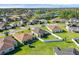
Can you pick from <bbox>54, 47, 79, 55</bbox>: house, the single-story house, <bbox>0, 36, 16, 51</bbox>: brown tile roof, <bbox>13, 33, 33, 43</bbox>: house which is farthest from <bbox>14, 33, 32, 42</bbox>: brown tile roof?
the single-story house

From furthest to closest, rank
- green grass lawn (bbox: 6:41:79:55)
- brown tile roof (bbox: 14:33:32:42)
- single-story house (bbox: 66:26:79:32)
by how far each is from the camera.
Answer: single-story house (bbox: 66:26:79:32) → brown tile roof (bbox: 14:33:32:42) → green grass lawn (bbox: 6:41:79:55)

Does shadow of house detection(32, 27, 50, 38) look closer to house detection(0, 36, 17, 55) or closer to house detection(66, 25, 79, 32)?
house detection(66, 25, 79, 32)

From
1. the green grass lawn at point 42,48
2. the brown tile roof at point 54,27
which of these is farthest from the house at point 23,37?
the brown tile roof at point 54,27

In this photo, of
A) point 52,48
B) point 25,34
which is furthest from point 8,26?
point 52,48

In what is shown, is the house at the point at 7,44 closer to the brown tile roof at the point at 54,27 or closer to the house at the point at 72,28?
the brown tile roof at the point at 54,27

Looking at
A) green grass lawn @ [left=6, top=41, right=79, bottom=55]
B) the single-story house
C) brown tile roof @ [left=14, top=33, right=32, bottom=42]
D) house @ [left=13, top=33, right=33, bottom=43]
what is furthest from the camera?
the single-story house

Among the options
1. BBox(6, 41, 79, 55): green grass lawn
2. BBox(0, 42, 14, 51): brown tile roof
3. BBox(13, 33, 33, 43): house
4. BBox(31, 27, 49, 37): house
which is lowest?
BBox(6, 41, 79, 55): green grass lawn

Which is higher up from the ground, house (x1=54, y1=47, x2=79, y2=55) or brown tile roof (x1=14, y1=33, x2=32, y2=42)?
brown tile roof (x1=14, y1=33, x2=32, y2=42)

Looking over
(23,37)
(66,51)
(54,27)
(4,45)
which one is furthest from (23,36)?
(66,51)
